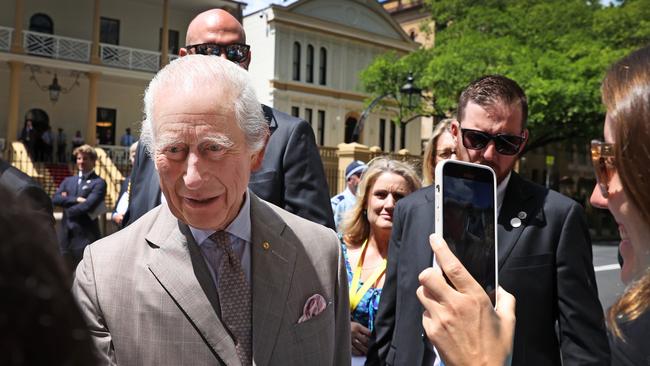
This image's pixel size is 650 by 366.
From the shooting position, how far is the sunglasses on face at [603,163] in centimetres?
174

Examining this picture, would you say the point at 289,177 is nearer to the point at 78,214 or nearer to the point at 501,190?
the point at 501,190

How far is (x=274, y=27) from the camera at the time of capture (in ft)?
105

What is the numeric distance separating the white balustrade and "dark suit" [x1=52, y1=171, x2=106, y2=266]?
1810cm

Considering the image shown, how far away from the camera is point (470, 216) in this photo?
203 cm

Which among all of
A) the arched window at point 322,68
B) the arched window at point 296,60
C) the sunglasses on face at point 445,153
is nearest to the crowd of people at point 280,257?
the sunglasses on face at point 445,153

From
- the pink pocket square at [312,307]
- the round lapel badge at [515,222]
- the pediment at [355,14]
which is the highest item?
the pediment at [355,14]

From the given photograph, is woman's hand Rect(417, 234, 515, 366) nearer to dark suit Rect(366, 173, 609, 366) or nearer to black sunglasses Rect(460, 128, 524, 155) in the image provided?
dark suit Rect(366, 173, 609, 366)

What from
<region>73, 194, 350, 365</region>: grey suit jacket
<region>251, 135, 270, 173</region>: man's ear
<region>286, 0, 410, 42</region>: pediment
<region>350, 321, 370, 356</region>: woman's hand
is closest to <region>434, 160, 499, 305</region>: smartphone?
<region>73, 194, 350, 365</region>: grey suit jacket

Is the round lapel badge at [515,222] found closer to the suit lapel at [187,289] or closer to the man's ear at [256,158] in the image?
the man's ear at [256,158]

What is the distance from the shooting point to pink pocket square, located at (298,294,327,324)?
7.04ft

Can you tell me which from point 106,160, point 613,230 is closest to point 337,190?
point 106,160

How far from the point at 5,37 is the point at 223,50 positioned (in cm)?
2385

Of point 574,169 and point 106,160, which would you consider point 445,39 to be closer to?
point 106,160

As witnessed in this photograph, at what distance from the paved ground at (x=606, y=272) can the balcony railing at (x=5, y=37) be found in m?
21.3
